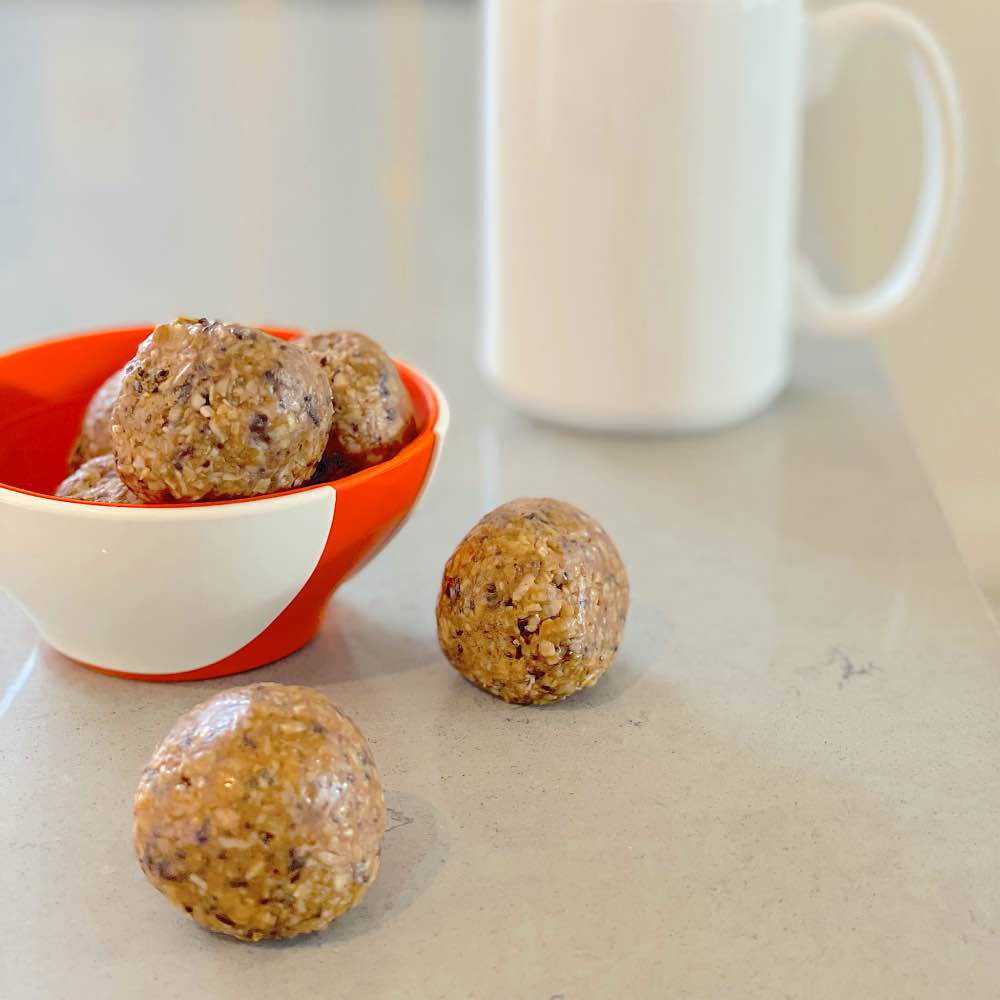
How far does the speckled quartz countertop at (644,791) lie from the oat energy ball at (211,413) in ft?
0.53

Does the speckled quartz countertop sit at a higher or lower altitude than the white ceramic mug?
lower

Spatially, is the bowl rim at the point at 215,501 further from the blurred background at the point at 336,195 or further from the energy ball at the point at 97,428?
the blurred background at the point at 336,195

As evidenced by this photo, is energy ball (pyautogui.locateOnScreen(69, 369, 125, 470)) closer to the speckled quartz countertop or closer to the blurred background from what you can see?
the speckled quartz countertop

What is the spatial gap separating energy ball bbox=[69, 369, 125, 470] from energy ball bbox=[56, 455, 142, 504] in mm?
25

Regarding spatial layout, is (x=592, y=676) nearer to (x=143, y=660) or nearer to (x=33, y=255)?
(x=143, y=660)

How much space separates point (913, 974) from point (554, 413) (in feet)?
2.24

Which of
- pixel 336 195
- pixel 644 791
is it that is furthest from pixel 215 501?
pixel 336 195

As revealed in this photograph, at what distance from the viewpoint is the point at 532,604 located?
2.56 ft

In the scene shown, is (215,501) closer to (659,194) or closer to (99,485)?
(99,485)

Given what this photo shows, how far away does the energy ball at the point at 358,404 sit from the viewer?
2.72 feet

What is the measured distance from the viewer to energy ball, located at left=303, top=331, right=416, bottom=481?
83cm

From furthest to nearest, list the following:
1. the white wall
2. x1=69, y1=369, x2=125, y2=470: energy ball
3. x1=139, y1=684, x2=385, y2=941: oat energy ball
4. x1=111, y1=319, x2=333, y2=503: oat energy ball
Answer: the white wall
x1=69, y1=369, x2=125, y2=470: energy ball
x1=111, y1=319, x2=333, y2=503: oat energy ball
x1=139, y1=684, x2=385, y2=941: oat energy ball

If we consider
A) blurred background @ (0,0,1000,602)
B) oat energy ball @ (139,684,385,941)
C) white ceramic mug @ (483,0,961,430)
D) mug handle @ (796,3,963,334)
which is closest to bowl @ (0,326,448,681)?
oat energy ball @ (139,684,385,941)

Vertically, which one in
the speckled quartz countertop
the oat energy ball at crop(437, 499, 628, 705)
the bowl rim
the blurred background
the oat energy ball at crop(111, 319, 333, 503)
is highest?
the oat energy ball at crop(111, 319, 333, 503)
